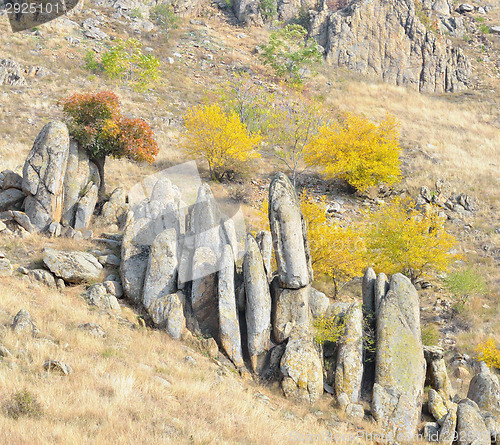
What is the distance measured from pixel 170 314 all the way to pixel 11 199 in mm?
13279

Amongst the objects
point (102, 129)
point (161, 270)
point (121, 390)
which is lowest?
point (161, 270)

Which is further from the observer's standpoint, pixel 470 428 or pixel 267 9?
pixel 267 9

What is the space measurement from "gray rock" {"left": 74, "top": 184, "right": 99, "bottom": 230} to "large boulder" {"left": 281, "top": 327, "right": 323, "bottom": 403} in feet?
45.0

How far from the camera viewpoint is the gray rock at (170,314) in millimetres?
16000

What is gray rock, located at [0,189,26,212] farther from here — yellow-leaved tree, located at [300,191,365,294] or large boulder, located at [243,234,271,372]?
yellow-leaved tree, located at [300,191,365,294]

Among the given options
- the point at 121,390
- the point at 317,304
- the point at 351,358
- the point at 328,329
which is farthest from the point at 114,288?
the point at 351,358

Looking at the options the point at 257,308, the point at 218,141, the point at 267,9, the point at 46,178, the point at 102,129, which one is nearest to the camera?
the point at 257,308

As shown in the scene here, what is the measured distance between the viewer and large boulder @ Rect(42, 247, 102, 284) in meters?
17.5

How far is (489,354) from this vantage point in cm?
2245

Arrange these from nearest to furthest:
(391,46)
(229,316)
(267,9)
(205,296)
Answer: (229,316) → (205,296) → (391,46) → (267,9)

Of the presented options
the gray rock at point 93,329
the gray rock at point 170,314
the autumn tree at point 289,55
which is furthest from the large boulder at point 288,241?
the autumn tree at point 289,55

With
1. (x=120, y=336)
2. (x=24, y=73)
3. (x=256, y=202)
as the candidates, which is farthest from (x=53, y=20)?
(x=120, y=336)

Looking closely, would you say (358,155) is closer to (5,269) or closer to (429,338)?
(429,338)

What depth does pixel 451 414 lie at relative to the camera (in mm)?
14680
